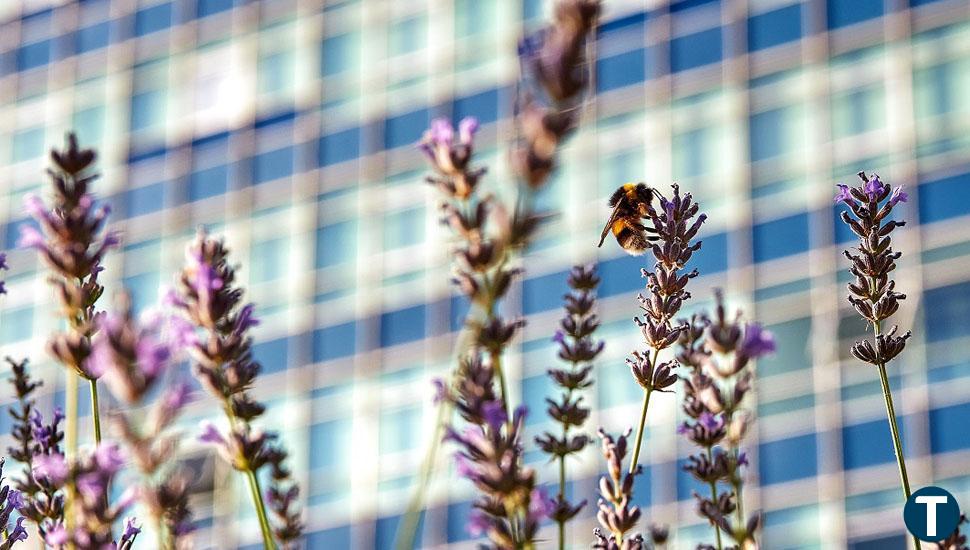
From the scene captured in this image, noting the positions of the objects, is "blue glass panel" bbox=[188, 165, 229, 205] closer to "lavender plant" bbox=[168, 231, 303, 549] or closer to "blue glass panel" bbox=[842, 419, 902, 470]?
"blue glass panel" bbox=[842, 419, 902, 470]

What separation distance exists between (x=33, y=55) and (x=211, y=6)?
3.40m

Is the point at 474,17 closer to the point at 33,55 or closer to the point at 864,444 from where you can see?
the point at 33,55

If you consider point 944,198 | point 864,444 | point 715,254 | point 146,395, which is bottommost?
point 146,395

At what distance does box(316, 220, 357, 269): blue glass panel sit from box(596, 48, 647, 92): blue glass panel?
419 centimetres

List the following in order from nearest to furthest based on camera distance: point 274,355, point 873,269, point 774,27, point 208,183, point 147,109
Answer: point 873,269 < point 774,27 < point 274,355 < point 208,183 < point 147,109

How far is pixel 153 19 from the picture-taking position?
3064 cm

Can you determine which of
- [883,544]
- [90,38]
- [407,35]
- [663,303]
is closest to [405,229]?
[407,35]

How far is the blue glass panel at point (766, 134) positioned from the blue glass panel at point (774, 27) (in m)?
0.93

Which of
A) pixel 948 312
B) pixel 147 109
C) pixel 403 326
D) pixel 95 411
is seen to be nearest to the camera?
pixel 95 411

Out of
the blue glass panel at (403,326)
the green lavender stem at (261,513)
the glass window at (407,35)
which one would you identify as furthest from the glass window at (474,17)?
the green lavender stem at (261,513)

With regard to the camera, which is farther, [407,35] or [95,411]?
[407,35]

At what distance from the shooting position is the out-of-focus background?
22.5 meters

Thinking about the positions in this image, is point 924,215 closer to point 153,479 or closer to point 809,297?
point 809,297

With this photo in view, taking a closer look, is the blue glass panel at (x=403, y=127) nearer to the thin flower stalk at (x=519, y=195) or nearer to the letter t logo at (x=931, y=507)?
the letter t logo at (x=931, y=507)
